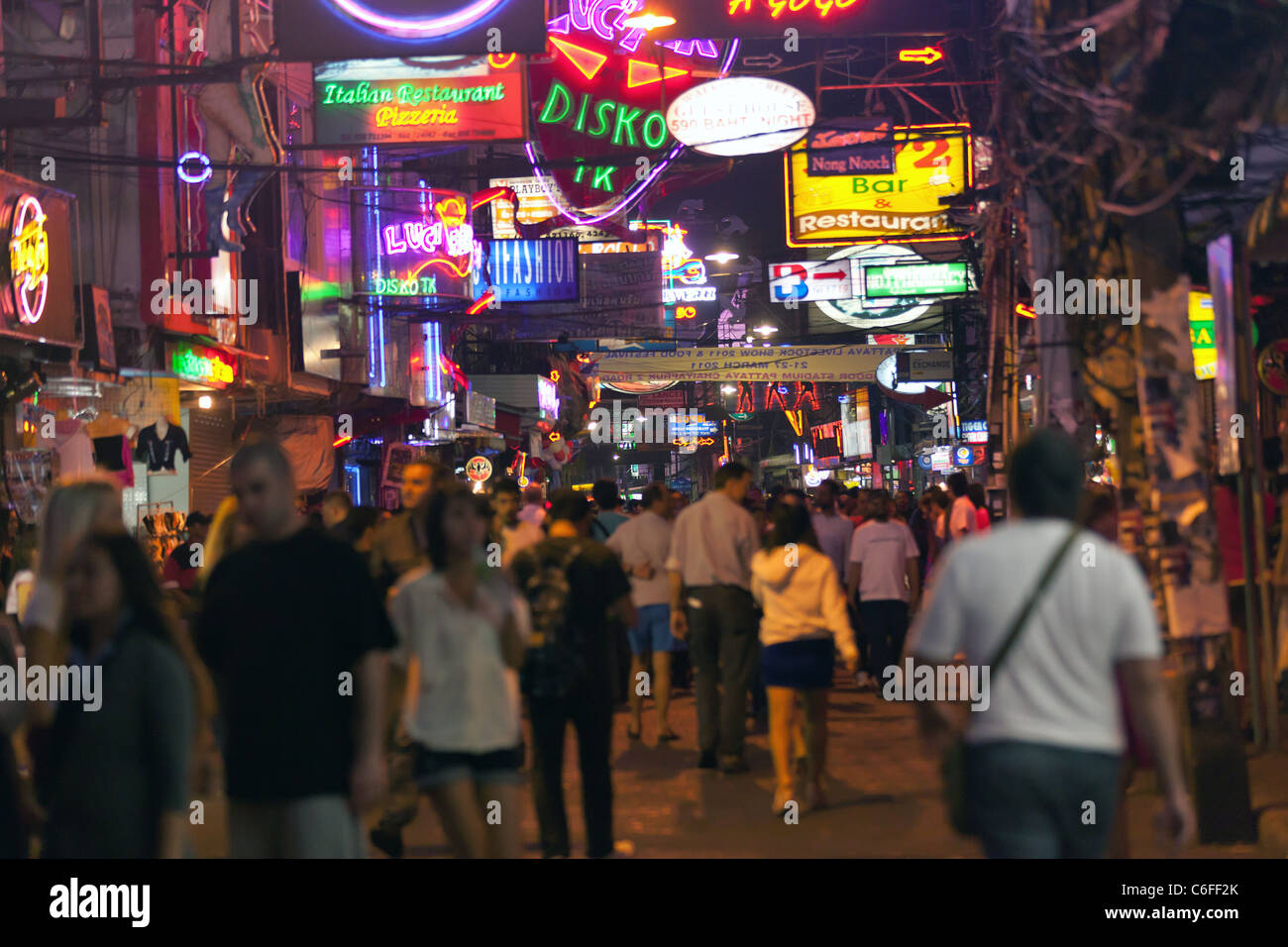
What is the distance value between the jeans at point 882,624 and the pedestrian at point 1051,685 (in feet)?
32.3

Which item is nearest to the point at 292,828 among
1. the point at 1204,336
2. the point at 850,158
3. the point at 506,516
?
the point at 506,516

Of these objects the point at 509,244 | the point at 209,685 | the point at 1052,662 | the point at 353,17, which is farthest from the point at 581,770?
the point at 509,244

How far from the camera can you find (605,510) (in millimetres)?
14133

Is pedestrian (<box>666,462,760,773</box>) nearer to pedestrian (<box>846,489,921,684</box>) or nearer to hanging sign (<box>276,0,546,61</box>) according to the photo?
pedestrian (<box>846,489,921,684</box>)

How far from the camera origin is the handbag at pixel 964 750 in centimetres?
412

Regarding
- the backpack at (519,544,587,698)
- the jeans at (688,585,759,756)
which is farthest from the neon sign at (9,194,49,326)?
the backpack at (519,544,587,698)

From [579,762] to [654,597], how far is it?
5.14 metres

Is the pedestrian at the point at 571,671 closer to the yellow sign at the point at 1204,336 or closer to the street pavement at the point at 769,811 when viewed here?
the street pavement at the point at 769,811

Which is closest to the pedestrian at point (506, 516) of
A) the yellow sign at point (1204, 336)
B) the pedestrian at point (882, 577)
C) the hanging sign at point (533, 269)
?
the pedestrian at point (882, 577)

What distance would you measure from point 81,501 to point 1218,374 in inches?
320

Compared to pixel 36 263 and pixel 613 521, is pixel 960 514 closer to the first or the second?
pixel 613 521

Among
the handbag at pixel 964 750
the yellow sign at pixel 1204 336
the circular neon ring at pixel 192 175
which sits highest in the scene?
the circular neon ring at pixel 192 175

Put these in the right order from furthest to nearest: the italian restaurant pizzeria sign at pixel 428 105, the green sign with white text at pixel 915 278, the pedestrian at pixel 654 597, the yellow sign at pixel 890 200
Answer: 1. the green sign with white text at pixel 915 278
2. the yellow sign at pixel 890 200
3. the italian restaurant pizzeria sign at pixel 428 105
4. the pedestrian at pixel 654 597
